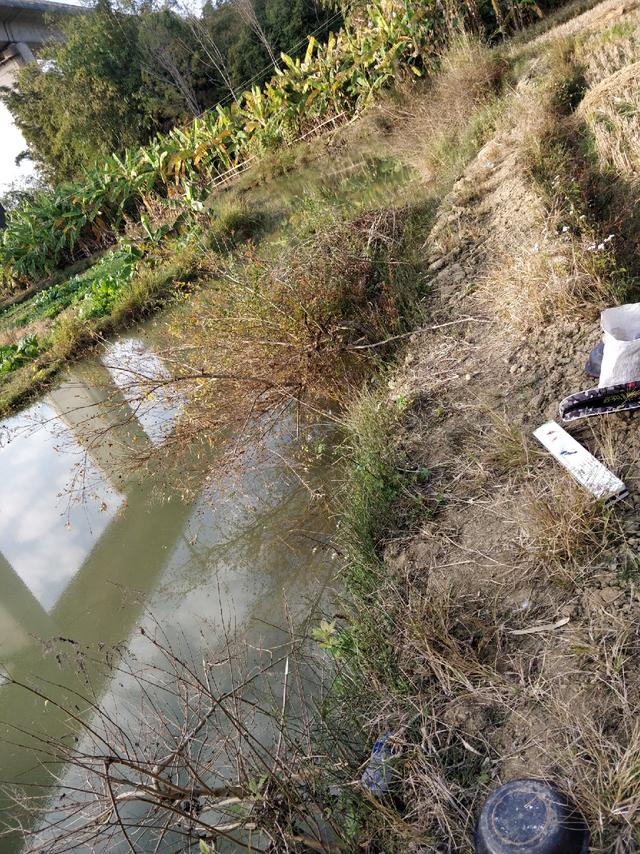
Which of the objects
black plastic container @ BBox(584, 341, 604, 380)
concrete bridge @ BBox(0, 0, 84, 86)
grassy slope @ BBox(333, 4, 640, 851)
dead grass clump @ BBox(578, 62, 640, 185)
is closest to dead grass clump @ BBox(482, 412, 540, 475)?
grassy slope @ BBox(333, 4, 640, 851)

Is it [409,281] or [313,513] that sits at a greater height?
[409,281]

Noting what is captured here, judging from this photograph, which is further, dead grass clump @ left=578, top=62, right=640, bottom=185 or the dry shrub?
dead grass clump @ left=578, top=62, right=640, bottom=185

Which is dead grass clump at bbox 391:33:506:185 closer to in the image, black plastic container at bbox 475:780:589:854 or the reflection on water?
the reflection on water

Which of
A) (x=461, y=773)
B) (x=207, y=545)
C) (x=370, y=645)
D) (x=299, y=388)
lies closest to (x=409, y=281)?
(x=299, y=388)

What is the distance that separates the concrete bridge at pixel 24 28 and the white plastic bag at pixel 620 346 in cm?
2432

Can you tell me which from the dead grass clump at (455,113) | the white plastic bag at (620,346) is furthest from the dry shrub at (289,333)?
the dead grass clump at (455,113)

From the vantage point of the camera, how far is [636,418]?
9.80ft

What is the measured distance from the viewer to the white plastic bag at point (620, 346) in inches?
119

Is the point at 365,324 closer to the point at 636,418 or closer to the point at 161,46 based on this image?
the point at 636,418

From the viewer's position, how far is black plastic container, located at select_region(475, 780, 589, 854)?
1.71 m

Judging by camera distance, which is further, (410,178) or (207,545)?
(410,178)

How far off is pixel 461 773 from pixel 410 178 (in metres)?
7.77

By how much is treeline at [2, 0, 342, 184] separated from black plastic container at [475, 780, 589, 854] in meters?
19.1

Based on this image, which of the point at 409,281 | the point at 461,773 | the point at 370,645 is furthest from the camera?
the point at 409,281
